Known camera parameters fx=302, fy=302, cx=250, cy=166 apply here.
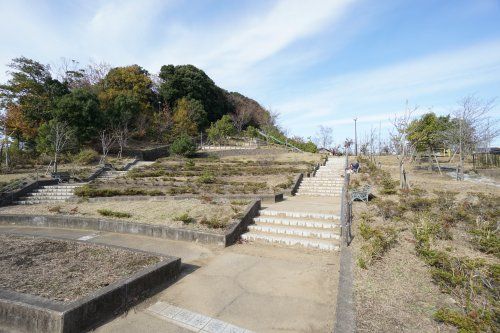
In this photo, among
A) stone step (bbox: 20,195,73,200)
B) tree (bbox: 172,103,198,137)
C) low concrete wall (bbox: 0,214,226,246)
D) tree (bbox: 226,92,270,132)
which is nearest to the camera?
low concrete wall (bbox: 0,214,226,246)

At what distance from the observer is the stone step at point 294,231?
7.69 m

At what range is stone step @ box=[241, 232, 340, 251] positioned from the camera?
7.11 m

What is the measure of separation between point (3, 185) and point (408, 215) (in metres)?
17.3

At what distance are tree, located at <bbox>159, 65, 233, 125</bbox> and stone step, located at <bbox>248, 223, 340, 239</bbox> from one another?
32577mm

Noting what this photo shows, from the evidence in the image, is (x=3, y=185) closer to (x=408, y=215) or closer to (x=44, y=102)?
(x=44, y=102)

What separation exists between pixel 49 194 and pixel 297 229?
12411 mm

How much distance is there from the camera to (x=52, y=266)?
5.41 metres

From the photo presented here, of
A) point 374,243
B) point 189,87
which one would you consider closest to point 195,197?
point 374,243

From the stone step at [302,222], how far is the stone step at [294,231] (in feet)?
0.59

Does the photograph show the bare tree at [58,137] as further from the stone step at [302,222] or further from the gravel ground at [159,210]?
Result: the stone step at [302,222]

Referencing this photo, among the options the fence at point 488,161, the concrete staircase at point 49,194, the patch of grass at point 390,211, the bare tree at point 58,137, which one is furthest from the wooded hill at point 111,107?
the fence at point 488,161

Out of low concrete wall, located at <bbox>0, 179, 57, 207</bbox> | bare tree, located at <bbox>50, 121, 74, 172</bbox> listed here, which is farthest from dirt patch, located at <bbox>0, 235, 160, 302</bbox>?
bare tree, located at <bbox>50, 121, 74, 172</bbox>

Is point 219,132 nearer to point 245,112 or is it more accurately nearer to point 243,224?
point 245,112

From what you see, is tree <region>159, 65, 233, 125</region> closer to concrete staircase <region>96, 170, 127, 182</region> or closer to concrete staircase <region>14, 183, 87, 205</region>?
concrete staircase <region>96, 170, 127, 182</region>
